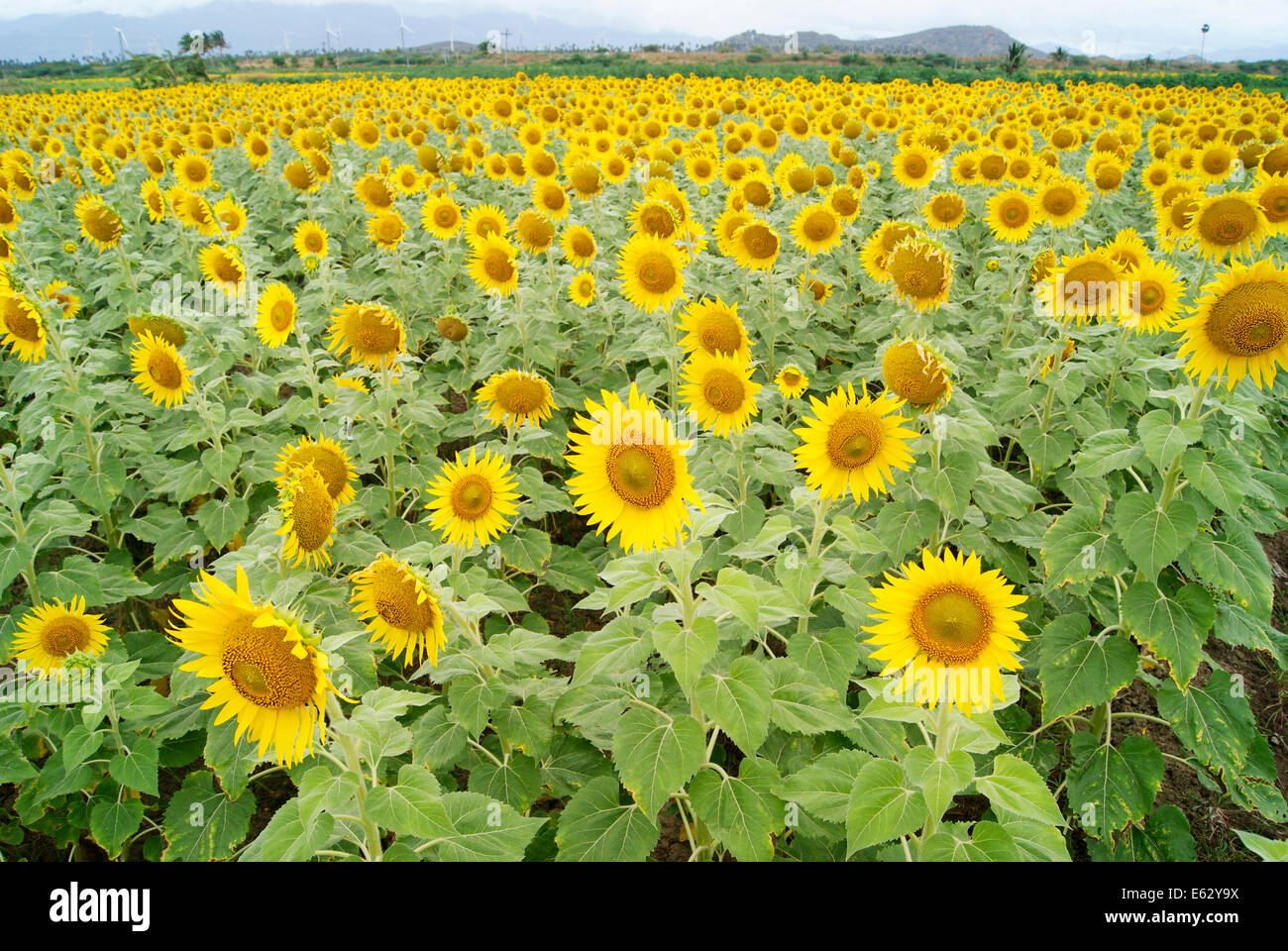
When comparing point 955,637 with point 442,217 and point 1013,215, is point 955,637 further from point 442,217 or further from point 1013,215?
point 442,217

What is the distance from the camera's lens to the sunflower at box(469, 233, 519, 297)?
225 inches

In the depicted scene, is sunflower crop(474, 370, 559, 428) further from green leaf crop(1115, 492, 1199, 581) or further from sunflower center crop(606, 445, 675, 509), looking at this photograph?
green leaf crop(1115, 492, 1199, 581)

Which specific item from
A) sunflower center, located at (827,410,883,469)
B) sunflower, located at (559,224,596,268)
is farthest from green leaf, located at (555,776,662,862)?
sunflower, located at (559,224,596,268)

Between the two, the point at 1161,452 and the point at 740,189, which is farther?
the point at 740,189

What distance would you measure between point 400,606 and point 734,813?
138cm

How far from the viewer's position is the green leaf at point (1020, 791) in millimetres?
2205

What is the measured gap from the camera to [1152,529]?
10.4 ft

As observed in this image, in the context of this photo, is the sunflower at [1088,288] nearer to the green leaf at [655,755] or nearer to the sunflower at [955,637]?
the sunflower at [955,637]

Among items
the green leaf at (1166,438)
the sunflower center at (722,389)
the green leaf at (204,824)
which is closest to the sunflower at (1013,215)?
the green leaf at (1166,438)

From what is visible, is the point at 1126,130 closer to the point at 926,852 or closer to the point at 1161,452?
the point at 1161,452

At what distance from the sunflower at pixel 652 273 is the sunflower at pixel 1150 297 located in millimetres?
2771

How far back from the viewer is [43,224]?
914 centimetres
